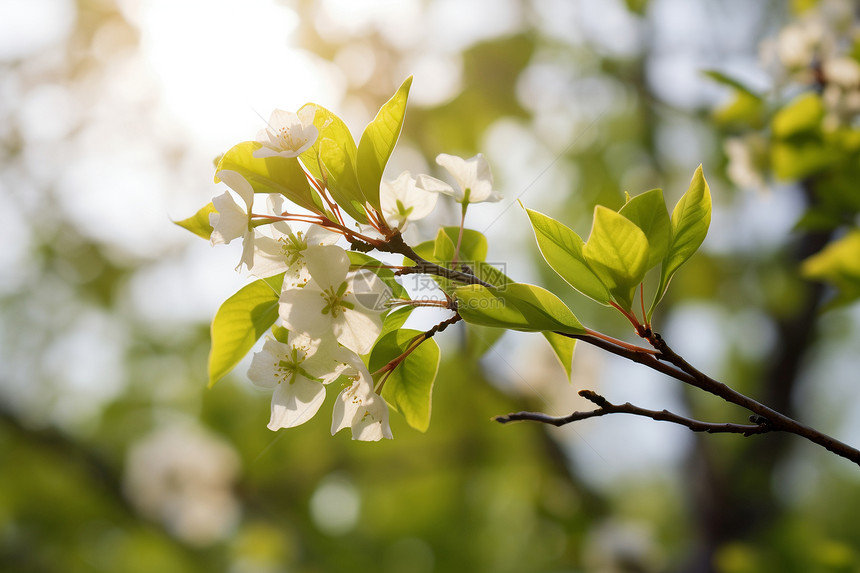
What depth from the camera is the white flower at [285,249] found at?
56 cm

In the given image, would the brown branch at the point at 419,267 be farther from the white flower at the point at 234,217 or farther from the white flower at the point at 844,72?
the white flower at the point at 844,72

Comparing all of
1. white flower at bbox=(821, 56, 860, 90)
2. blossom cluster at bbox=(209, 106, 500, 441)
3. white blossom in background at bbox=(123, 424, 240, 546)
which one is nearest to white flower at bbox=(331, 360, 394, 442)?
blossom cluster at bbox=(209, 106, 500, 441)

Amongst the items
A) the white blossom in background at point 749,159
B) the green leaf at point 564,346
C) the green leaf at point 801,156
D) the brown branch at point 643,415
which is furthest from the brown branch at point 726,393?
the white blossom in background at point 749,159

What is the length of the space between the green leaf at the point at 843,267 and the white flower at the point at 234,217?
1.12 metres

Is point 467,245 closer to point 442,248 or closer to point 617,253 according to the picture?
point 442,248

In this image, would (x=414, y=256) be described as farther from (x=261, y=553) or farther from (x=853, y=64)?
(x=261, y=553)

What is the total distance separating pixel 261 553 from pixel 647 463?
11.8ft

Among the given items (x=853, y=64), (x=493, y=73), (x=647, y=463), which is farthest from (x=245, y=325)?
(x=647, y=463)

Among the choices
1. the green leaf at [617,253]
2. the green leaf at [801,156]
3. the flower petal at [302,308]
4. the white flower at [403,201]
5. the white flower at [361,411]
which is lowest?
the white flower at [361,411]

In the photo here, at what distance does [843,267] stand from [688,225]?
0.84 metres

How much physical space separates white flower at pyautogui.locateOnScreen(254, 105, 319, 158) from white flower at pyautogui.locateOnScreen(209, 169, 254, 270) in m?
0.04

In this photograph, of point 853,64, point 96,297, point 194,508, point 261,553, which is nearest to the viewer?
point 853,64

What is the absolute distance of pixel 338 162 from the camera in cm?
58

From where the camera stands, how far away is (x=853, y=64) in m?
1.22
